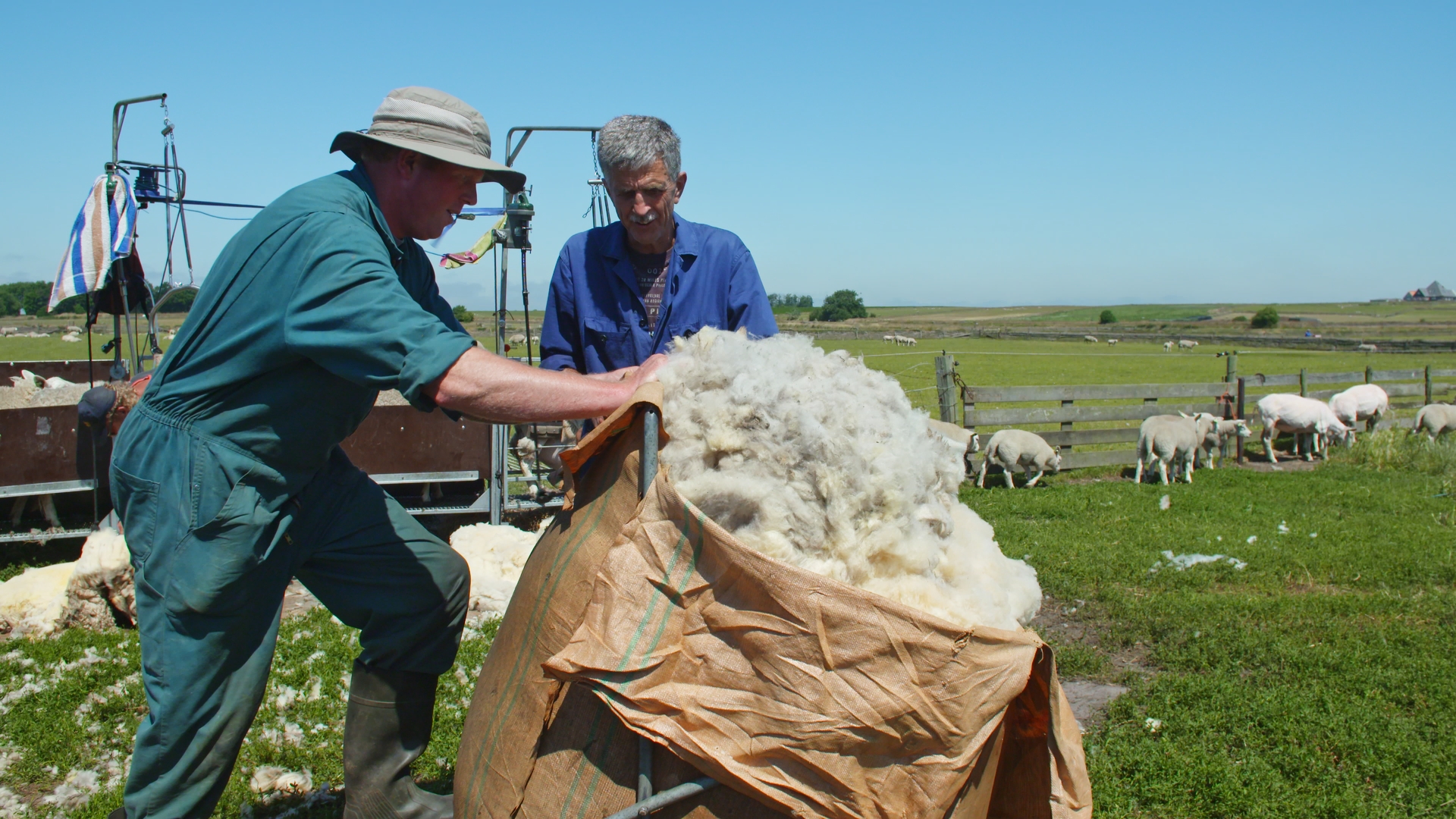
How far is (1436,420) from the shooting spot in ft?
45.6

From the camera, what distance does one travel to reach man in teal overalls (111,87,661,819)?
5.83ft

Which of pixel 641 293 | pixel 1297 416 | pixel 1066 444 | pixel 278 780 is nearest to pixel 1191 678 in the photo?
pixel 641 293

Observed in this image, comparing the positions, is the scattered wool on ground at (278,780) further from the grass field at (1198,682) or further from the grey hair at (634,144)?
the grey hair at (634,144)

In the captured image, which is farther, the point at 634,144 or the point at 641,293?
the point at 641,293

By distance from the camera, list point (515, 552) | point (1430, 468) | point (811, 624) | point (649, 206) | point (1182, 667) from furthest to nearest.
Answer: point (1430, 468) → point (515, 552) → point (1182, 667) → point (649, 206) → point (811, 624)

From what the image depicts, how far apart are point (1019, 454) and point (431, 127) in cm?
871

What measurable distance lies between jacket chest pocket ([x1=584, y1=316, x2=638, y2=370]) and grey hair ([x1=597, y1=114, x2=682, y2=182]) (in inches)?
19.5

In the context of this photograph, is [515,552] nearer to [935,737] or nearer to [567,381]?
[567,381]

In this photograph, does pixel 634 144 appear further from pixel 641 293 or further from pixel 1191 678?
pixel 1191 678

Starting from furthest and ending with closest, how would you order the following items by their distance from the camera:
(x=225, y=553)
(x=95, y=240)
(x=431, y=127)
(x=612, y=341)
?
(x=95, y=240), (x=612, y=341), (x=431, y=127), (x=225, y=553)

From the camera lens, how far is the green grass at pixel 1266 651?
319 cm

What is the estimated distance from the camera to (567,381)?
5.98ft

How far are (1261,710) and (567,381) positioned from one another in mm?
3526

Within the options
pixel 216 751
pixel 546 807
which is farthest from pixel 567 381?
pixel 216 751
